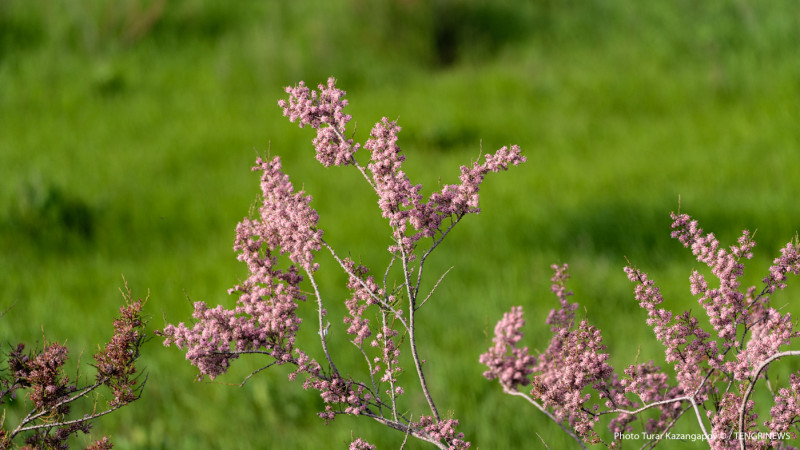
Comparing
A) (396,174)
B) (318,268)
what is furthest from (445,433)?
(396,174)

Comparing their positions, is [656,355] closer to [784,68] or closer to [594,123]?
[594,123]

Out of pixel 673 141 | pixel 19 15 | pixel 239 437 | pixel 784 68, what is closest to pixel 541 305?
pixel 239 437

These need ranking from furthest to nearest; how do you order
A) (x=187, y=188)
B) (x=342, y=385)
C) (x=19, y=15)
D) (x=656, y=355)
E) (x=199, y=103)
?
(x=19, y=15)
(x=199, y=103)
(x=187, y=188)
(x=656, y=355)
(x=342, y=385)

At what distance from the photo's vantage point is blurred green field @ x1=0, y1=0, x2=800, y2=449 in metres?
5.81

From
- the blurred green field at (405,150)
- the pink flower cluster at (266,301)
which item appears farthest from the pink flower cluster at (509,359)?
the blurred green field at (405,150)

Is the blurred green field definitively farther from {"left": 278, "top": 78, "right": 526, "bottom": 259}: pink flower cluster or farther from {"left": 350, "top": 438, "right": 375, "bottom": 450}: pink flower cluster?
{"left": 278, "top": 78, "right": 526, "bottom": 259}: pink flower cluster

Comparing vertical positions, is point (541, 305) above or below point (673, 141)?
below

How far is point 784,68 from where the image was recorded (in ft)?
32.1

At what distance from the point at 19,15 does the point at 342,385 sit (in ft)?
37.1

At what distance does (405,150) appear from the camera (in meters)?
8.96

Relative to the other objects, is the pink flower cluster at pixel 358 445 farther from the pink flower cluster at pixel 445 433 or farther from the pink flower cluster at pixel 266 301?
the pink flower cluster at pixel 266 301

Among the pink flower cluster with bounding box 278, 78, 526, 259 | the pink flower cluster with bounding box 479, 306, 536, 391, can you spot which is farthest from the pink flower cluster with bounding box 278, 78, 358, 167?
the pink flower cluster with bounding box 479, 306, 536, 391

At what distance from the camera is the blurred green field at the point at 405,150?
5.81 m

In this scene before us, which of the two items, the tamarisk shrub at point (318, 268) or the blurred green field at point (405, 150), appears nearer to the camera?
the tamarisk shrub at point (318, 268)
